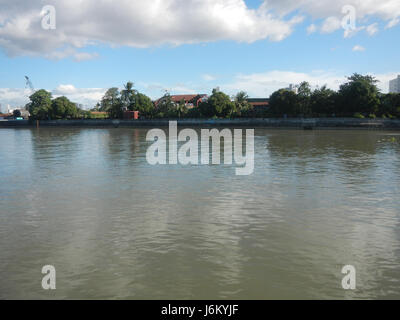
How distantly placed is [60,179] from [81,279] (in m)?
11.0

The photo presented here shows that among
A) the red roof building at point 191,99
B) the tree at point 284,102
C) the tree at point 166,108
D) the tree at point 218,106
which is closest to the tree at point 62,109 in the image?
the red roof building at point 191,99

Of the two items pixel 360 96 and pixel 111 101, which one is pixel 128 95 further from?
pixel 360 96

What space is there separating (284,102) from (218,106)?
625 inches

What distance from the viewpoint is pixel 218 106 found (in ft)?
280

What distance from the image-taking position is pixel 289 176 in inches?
687

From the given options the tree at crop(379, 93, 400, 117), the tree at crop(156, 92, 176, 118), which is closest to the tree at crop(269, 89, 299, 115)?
the tree at crop(379, 93, 400, 117)

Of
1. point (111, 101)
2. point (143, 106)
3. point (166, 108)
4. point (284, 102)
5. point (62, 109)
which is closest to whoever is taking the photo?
point (284, 102)

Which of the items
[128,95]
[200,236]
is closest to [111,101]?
[128,95]

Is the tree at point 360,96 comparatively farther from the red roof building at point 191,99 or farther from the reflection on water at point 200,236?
the reflection on water at point 200,236

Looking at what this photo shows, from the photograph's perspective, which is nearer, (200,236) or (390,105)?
(200,236)

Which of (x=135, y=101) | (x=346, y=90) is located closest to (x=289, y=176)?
(x=346, y=90)

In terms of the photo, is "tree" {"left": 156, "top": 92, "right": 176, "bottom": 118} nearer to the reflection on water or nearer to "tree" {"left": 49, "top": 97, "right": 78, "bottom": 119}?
"tree" {"left": 49, "top": 97, "right": 78, "bottom": 119}

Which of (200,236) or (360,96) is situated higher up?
(360,96)
